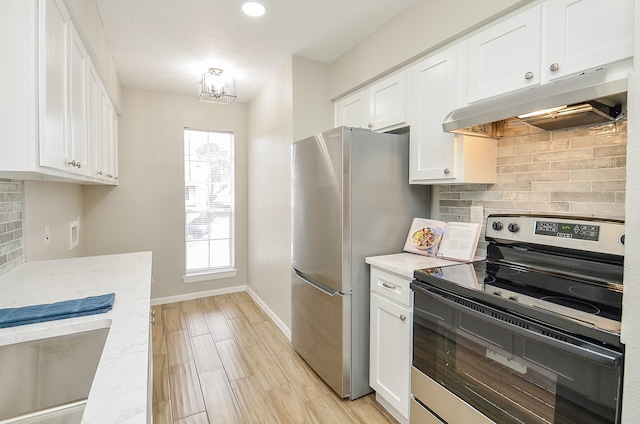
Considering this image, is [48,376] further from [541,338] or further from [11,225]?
[541,338]

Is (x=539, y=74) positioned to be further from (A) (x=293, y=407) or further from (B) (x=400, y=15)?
(A) (x=293, y=407)

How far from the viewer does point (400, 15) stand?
7.00ft

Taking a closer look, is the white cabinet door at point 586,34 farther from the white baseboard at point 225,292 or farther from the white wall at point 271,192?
the white baseboard at point 225,292

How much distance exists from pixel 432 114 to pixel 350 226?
2.82 feet

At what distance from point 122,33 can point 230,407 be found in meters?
2.80

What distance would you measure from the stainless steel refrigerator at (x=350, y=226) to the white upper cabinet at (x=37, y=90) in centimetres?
139

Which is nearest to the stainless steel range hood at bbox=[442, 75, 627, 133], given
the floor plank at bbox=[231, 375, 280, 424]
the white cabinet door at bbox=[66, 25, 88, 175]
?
the white cabinet door at bbox=[66, 25, 88, 175]

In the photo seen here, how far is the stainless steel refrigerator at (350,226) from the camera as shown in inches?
78.9

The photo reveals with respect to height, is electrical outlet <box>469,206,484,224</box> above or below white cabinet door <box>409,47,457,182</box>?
below

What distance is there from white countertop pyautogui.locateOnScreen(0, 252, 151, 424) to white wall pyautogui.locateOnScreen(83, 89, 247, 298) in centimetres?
185

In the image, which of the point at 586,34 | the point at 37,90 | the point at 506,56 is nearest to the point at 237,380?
the point at 37,90

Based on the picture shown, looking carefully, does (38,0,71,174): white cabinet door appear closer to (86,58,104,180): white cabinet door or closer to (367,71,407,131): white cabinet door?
(86,58,104,180): white cabinet door

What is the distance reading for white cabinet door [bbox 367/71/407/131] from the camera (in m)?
2.16

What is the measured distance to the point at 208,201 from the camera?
4.12 m
